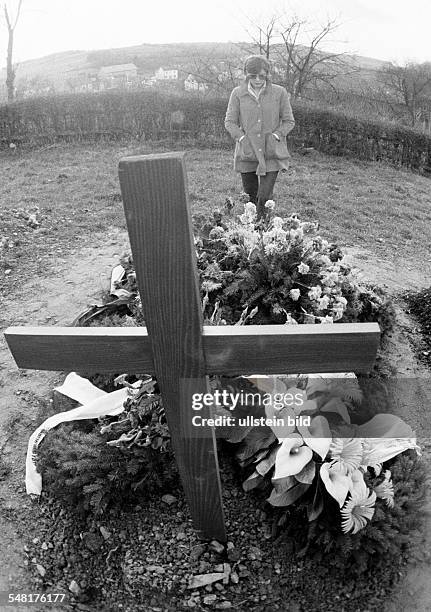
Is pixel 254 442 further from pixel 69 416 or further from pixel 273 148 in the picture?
pixel 273 148

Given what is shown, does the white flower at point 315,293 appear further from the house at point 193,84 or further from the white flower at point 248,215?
the house at point 193,84

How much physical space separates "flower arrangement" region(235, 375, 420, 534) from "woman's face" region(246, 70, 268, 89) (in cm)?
334

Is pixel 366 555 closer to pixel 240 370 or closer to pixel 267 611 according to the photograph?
pixel 267 611

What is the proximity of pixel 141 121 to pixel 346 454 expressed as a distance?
11995mm

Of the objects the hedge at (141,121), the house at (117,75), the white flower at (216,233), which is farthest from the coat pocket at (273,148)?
the house at (117,75)

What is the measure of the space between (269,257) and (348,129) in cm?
963

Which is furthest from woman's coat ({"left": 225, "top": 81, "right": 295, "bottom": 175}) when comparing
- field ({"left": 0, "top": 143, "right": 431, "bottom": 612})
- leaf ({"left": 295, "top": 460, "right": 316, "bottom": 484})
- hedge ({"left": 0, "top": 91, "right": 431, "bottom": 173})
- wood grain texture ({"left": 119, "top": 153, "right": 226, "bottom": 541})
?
hedge ({"left": 0, "top": 91, "right": 431, "bottom": 173})

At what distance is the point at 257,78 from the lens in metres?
4.92

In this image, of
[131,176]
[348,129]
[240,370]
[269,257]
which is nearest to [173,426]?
[240,370]

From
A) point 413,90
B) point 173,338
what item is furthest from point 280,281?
point 413,90

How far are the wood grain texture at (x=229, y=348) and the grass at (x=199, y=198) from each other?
11.5ft

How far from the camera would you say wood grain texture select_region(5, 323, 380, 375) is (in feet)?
4.75

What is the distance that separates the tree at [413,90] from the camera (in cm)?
1628

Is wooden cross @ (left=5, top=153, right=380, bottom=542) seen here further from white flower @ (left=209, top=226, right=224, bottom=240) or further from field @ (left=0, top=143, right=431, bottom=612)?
white flower @ (left=209, top=226, right=224, bottom=240)
